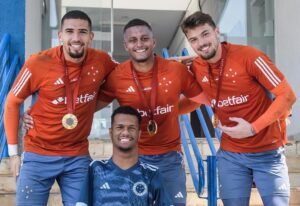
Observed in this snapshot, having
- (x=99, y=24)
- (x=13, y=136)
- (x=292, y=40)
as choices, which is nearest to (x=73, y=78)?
(x=13, y=136)

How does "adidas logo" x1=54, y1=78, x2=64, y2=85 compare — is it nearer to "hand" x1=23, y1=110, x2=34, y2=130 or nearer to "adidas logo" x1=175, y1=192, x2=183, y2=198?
"hand" x1=23, y1=110, x2=34, y2=130

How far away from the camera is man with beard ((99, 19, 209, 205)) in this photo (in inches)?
133

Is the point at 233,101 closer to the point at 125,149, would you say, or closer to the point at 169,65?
the point at 169,65

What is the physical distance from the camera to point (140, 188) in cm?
295

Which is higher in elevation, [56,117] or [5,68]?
[5,68]

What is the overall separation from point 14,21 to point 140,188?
2575mm

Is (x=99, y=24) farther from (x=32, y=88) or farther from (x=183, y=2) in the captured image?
(x=183, y=2)

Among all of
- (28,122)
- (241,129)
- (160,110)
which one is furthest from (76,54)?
(241,129)

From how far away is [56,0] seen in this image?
6.64 metres

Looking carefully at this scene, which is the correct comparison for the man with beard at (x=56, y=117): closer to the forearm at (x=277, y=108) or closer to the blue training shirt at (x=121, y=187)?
the blue training shirt at (x=121, y=187)

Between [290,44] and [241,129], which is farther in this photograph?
[290,44]

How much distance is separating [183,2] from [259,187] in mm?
8500

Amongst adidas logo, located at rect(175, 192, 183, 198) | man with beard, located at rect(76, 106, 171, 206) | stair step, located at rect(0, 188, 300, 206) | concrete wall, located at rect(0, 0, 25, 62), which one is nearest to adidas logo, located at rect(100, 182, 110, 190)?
man with beard, located at rect(76, 106, 171, 206)

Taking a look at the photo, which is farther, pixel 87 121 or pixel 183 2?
pixel 183 2
